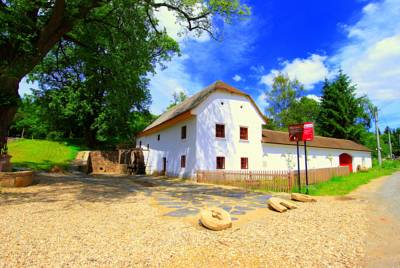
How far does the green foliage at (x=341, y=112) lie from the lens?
40625mm

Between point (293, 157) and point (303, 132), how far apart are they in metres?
13.8

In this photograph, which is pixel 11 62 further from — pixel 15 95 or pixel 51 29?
pixel 51 29

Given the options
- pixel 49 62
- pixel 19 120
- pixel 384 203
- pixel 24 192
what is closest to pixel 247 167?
pixel 384 203

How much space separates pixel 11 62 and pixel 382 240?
16.4 m

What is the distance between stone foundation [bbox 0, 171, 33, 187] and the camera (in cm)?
1055

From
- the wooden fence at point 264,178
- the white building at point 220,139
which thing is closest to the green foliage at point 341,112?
the white building at point 220,139

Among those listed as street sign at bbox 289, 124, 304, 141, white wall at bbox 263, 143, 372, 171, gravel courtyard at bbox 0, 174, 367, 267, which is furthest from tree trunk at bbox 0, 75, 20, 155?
white wall at bbox 263, 143, 372, 171

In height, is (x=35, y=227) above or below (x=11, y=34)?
below

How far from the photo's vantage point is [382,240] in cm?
548

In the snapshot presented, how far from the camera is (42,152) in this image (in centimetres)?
3167

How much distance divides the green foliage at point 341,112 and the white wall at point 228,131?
24.1 meters

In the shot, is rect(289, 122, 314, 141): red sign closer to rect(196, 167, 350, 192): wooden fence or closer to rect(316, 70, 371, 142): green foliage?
rect(196, 167, 350, 192): wooden fence

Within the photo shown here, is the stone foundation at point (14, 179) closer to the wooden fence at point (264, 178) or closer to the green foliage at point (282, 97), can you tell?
the wooden fence at point (264, 178)

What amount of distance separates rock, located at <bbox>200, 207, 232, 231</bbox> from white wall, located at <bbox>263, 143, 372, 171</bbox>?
57.4ft
